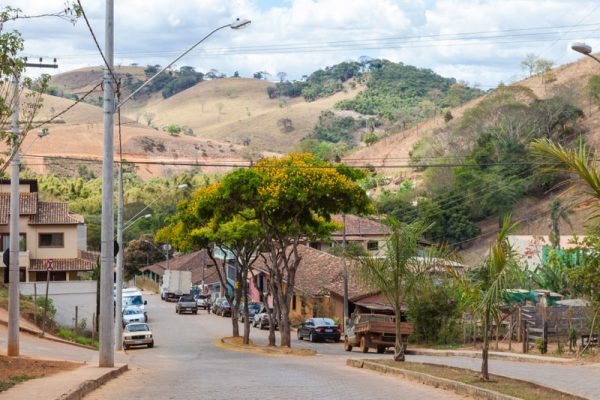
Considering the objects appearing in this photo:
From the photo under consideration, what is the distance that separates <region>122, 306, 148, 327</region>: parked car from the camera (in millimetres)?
57500

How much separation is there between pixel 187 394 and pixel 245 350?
2537 centimetres

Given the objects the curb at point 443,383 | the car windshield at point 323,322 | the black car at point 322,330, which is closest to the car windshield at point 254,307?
the black car at point 322,330

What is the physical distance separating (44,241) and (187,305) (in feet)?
68.1

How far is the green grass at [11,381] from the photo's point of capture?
1691 cm

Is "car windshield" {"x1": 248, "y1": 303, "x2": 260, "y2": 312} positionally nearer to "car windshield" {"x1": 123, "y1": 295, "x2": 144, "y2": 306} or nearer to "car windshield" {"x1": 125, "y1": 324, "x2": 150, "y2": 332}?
"car windshield" {"x1": 123, "y1": 295, "x2": 144, "y2": 306}

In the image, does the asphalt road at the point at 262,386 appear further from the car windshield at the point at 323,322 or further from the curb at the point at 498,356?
the car windshield at the point at 323,322

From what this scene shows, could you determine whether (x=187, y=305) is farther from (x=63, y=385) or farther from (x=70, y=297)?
(x=63, y=385)

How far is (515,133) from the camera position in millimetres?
99375

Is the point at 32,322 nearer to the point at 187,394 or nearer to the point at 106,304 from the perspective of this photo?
the point at 106,304

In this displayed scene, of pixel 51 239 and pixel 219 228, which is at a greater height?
pixel 219 228

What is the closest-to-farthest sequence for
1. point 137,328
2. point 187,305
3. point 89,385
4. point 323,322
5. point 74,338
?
point 89,385
point 74,338
point 137,328
point 323,322
point 187,305

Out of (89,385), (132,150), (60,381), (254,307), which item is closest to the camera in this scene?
(89,385)

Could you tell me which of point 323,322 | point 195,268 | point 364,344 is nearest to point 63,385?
point 364,344

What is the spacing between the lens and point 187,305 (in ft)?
249
